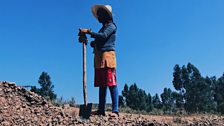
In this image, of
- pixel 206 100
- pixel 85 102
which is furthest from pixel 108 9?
pixel 206 100

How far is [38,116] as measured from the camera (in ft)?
26.3

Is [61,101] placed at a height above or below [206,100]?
below

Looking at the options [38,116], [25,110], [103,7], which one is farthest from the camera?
[103,7]

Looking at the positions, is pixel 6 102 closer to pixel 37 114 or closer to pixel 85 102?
pixel 37 114

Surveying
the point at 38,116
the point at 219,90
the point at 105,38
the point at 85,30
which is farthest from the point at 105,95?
the point at 219,90

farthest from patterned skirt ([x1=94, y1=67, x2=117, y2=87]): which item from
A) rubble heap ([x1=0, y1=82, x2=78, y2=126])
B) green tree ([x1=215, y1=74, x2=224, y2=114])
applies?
green tree ([x1=215, y1=74, x2=224, y2=114])

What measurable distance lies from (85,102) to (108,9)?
187 centimetres

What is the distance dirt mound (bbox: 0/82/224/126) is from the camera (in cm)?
770

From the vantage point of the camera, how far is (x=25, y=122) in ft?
24.9

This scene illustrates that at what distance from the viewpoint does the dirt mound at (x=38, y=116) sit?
7.70 metres

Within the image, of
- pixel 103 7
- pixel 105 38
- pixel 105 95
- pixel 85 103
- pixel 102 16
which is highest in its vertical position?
pixel 103 7

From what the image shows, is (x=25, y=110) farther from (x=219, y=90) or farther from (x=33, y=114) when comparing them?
(x=219, y=90)

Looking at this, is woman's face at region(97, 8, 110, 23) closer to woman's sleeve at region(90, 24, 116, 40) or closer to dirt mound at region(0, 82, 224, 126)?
woman's sleeve at region(90, 24, 116, 40)

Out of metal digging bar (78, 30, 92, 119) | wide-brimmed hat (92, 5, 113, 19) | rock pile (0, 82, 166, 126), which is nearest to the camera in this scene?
→ rock pile (0, 82, 166, 126)
